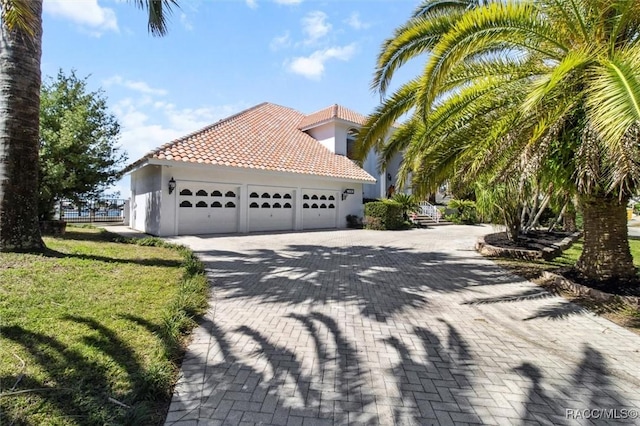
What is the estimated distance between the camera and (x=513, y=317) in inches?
210

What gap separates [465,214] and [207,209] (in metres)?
19.8

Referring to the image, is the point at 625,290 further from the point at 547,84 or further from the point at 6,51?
the point at 6,51

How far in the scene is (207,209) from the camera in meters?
15.1

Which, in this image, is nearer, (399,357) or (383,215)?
(399,357)

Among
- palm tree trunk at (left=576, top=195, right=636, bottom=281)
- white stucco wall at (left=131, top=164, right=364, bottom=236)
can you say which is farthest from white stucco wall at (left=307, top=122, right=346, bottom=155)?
palm tree trunk at (left=576, top=195, right=636, bottom=281)

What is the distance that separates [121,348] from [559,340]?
5.48 m

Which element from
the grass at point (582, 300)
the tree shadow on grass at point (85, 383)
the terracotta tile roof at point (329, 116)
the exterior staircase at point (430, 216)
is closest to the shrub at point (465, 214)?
the exterior staircase at point (430, 216)

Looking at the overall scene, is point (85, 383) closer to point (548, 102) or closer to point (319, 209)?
point (548, 102)

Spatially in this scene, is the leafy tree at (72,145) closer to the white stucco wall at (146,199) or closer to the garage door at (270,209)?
the white stucco wall at (146,199)

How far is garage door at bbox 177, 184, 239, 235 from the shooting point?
14.3m

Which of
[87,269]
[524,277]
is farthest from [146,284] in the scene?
[524,277]

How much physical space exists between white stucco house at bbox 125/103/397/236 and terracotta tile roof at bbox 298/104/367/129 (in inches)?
10.7

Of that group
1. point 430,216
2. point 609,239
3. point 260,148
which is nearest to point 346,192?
point 260,148

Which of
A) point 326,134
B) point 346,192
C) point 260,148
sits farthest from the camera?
point 326,134
